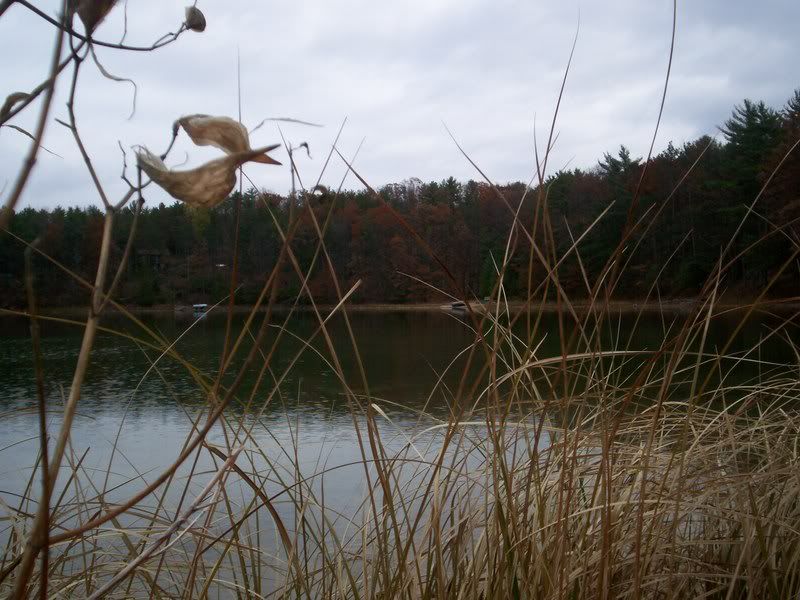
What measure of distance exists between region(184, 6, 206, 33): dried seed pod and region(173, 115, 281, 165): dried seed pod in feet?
0.13

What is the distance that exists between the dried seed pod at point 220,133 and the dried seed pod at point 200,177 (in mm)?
10

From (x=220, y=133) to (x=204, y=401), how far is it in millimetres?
913

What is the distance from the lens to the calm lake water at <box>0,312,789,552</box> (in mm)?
2947

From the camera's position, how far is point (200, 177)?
0.27 meters

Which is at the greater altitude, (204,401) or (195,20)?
(195,20)

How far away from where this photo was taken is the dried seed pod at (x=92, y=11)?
0.26 meters

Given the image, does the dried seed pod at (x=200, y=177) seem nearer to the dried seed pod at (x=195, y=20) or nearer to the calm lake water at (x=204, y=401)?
the dried seed pod at (x=195, y=20)

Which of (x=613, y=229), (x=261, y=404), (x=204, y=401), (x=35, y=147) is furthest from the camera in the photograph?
A: (x=613, y=229)

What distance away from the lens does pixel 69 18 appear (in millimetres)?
267

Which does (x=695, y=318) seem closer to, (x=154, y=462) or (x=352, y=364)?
(x=154, y=462)

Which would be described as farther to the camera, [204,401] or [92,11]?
[204,401]

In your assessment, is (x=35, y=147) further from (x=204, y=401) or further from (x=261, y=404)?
(x=261, y=404)

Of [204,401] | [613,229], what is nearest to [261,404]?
[204,401]

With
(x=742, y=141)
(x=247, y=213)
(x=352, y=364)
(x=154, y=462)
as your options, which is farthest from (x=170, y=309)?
(x=154, y=462)
